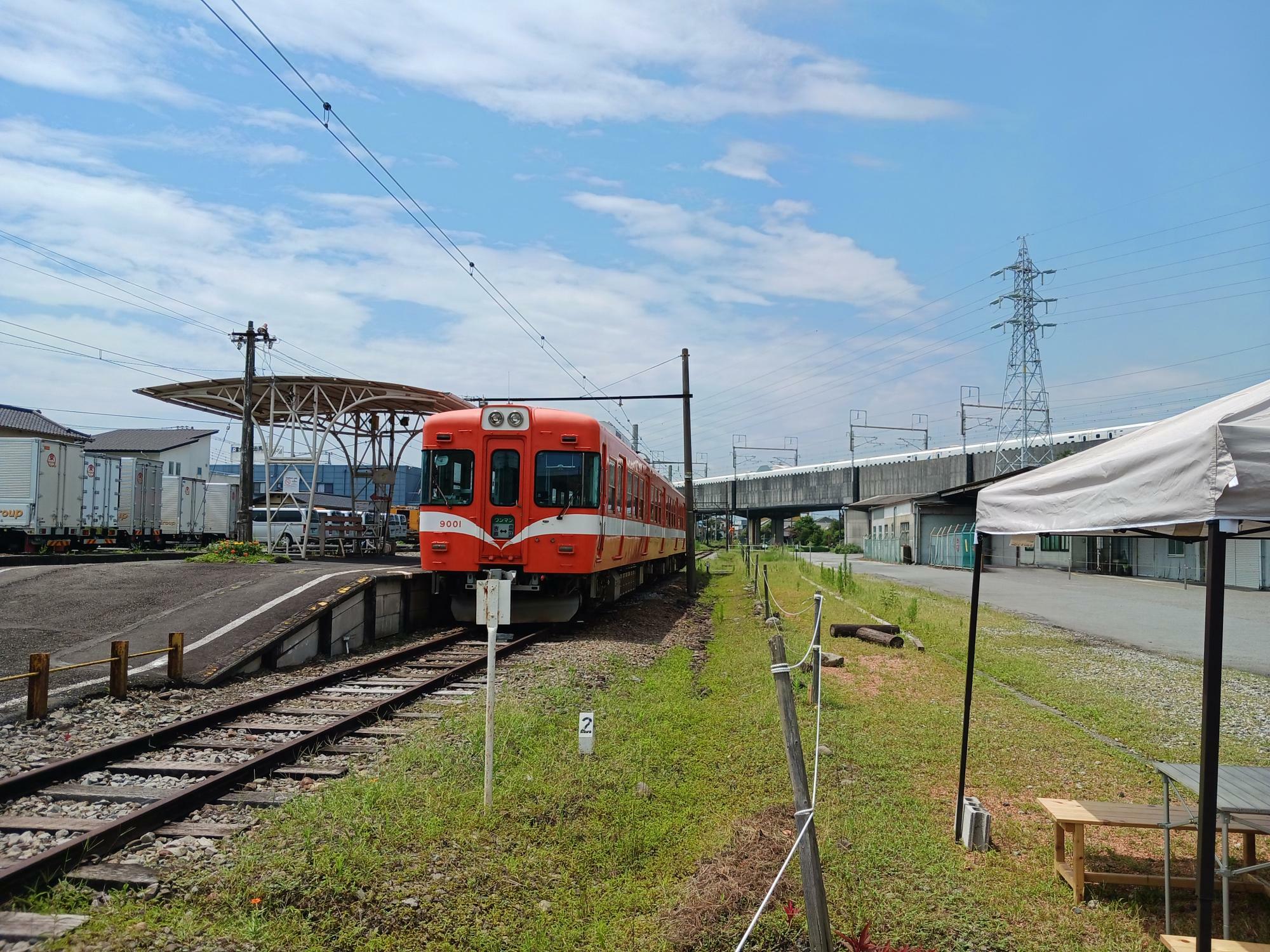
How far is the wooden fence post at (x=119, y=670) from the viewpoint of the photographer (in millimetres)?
7711

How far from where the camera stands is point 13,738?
6.41m

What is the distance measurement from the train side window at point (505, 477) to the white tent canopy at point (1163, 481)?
Result: 8.84 meters

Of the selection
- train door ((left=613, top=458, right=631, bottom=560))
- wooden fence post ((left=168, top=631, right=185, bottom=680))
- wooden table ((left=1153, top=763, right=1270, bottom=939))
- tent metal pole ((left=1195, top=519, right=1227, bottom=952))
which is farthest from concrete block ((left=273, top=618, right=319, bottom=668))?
tent metal pole ((left=1195, top=519, right=1227, bottom=952))

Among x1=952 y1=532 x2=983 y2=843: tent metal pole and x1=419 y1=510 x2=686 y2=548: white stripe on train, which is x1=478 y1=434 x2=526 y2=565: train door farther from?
x1=952 y1=532 x2=983 y2=843: tent metal pole

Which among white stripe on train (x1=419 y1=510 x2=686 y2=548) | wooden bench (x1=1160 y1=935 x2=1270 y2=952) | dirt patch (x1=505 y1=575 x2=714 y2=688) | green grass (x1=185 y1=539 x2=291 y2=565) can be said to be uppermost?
white stripe on train (x1=419 y1=510 x2=686 y2=548)

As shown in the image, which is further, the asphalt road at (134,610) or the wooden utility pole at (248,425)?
the wooden utility pole at (248,425)

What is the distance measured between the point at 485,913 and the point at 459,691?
4.97m

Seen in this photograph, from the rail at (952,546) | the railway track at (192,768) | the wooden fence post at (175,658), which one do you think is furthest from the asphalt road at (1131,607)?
the wooden fence post at (175,658)

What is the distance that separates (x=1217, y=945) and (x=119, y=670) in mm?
7868

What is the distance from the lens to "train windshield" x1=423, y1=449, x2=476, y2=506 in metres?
13.1

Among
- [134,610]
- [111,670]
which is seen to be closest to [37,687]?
[111,670]

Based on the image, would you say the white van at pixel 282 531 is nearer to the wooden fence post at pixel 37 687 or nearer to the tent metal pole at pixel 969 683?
the wooden fence post at pixel 37 687

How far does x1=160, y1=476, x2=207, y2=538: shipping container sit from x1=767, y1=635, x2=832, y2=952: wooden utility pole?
33.3m

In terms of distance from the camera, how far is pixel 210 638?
9750 mm
